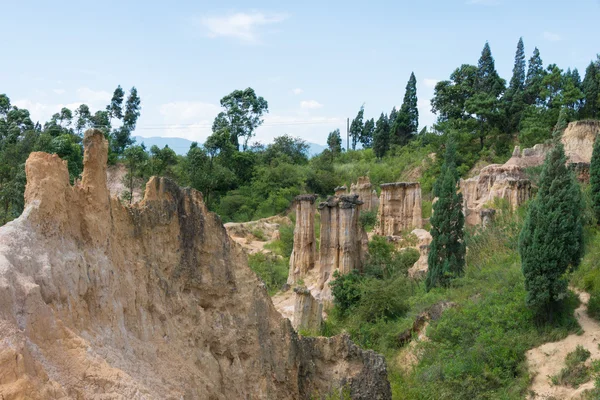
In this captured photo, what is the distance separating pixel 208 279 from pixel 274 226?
2825cm

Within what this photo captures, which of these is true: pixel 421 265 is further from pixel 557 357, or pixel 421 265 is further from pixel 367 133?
pixel 367 133

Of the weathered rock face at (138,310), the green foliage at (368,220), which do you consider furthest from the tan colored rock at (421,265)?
the weathered rock face at (138,310)

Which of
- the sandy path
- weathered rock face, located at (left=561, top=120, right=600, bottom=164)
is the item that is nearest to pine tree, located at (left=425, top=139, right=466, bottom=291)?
the sandy path

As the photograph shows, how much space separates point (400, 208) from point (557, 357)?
17510mm

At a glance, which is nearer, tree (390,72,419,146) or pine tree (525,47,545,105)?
pine tree (525,47,545,105)

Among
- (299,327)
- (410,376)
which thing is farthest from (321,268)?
(410,376)

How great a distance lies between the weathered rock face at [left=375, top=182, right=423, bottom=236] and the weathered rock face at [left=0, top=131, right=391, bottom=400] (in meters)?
21.8

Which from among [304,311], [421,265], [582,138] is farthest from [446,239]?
[582,138]

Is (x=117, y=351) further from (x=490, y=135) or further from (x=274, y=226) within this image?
(x=490, y=135)

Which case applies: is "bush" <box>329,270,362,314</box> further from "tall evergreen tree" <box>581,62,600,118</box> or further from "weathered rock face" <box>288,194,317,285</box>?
"tall evergreen tree" <box>581,62,600,118</box>

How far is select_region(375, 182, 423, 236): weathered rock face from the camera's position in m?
29.9

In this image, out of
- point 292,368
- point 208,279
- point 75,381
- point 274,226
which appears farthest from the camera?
point 274,226

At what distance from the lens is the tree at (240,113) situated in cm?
4738

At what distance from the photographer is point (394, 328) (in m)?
17.5
